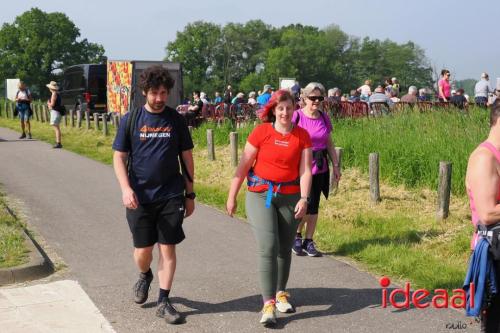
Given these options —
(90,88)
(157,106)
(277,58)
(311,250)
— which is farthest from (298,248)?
(277,58)

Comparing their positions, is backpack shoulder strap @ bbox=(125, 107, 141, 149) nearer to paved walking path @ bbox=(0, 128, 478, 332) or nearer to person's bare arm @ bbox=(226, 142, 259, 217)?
person's bare arm @ bbox=(226, 142, 259, 217)

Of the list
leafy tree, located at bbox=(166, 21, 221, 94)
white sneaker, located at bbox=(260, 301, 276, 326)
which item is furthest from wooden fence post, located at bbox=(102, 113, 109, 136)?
leafy tree, located at bbox=(166, 21, 221, 94)

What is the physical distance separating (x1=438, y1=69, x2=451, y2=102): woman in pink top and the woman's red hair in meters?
15.4

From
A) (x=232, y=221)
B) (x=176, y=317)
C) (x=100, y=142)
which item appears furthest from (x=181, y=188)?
(x=100, y=142)

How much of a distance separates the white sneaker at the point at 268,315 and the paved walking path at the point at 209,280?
3.3 inches

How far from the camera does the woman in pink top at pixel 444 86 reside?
20.1 metres

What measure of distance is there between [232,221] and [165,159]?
4153mm

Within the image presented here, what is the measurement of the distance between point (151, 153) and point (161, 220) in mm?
499

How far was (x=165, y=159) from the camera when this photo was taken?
5.26 m

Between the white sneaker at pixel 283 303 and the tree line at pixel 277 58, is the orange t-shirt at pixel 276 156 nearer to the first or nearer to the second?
the white sneaker at pixel 283 303

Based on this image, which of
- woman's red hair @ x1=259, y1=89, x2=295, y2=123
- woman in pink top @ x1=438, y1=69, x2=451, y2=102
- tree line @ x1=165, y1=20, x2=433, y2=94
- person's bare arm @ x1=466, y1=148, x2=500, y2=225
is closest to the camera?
person's bare arm @ x1=466, y1=148, x2=500, y2=225

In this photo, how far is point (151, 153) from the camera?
206 inches

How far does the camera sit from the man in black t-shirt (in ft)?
17.1

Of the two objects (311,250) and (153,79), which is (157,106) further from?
(311,250)
